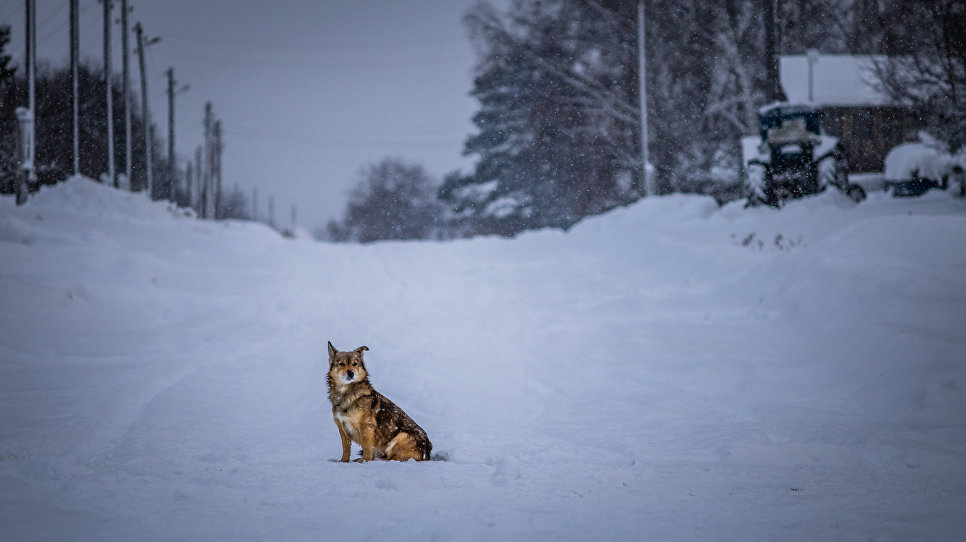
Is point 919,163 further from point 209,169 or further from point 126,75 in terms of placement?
point 209,169

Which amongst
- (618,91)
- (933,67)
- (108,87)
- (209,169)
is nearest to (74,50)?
(108,87)

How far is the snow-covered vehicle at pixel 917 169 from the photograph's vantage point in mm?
17019

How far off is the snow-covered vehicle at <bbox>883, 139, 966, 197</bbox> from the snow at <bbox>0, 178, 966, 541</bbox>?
2204mm

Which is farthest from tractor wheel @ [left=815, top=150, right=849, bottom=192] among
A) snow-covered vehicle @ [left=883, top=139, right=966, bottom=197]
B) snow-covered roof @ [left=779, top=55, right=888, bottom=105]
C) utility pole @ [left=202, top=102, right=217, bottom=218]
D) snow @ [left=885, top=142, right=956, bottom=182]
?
utility pole @ [left=202, top=102, right=217, bottom=218]

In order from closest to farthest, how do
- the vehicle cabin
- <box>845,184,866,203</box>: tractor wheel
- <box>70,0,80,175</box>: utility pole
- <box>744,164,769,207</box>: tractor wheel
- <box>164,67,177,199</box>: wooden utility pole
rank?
<box>845,184,866,203</box>: tractor wheel, <box>744,164,769,207</box>: tractor wheel, <box>70,0,80,175</box>: utility pole, the vehicle cabin, <box>164,67,177,199</box>: wooden utility pole

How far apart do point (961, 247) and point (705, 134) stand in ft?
76.3

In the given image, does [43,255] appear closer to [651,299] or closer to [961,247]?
[651,299]

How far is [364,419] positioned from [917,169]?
18000mm

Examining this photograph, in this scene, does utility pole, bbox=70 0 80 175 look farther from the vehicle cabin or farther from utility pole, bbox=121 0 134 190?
the vehicle cabin

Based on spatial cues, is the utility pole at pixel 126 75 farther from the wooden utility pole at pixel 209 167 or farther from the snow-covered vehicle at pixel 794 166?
the snow-covered vehicle at pixel 794 166

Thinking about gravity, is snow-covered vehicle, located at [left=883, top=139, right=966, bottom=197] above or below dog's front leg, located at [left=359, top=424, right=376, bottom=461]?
above

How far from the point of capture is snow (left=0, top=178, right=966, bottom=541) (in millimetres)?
3650

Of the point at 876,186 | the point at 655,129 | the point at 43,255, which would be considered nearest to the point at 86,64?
the point at 655,129

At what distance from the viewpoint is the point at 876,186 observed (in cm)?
2370
